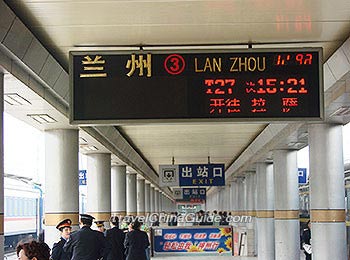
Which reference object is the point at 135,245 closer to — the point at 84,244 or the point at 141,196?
the point at 84,244

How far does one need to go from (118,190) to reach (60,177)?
13.2 meters

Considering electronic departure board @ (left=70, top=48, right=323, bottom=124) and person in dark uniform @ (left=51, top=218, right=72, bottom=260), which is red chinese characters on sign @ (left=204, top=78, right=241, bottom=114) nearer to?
electronic departure board @ (left=70, top=48, right=323, bottom=124)

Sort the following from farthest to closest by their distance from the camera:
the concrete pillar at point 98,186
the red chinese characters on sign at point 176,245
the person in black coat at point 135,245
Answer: the red chinese characters on sign at point 176,245 → the concrete pillar at point 98,186 → the person in black coat at point 135,245

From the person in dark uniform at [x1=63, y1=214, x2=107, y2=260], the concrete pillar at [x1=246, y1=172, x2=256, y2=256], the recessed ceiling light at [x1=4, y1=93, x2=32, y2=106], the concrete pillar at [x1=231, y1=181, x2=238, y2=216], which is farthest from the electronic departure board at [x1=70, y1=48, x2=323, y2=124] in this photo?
the concrete pillar at [x1=231, y1=181, x2=238, y2=216]

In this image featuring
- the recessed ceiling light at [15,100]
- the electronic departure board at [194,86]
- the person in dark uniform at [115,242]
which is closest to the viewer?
the electronic departure board at [194,86]

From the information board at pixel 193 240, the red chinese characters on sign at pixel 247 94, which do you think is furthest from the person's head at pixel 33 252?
the information board at pixel 193 240

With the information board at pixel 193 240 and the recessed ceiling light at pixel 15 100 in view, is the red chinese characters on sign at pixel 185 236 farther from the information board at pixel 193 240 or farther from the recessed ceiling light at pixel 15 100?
the recessed ceiling light at pixel 15 100

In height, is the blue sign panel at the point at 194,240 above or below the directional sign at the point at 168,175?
below

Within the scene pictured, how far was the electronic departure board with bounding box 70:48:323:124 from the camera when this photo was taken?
28.4ft

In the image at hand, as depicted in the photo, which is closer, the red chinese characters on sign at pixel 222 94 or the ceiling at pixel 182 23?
the ceiling at pixel 182 23

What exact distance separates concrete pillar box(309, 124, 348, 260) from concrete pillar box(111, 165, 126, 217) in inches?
567

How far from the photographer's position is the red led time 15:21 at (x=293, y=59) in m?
8.76

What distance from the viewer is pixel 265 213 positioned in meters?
25.1

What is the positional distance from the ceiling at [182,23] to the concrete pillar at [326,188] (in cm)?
355
